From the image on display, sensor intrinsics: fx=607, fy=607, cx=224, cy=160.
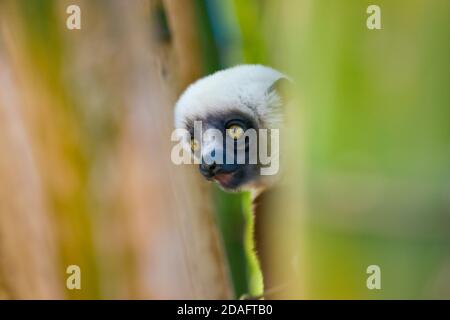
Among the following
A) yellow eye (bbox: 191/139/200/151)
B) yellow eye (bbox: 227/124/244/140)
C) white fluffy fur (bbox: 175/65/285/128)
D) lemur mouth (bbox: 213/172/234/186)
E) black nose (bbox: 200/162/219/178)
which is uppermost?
white fluffy fur (bbox: 175/65/285/128)

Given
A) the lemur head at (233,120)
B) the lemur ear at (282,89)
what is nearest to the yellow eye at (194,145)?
the lemur head at (233,120)

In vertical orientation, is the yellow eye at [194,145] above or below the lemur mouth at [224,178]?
above

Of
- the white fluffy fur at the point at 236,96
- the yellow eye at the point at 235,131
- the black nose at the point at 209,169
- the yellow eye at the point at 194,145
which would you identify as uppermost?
the white fluffy fur at the point at 236,96

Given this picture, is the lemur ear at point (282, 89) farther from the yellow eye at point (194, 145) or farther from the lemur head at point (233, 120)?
the yellow eye at point (194, 145)

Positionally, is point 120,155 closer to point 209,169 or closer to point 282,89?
point 209,169

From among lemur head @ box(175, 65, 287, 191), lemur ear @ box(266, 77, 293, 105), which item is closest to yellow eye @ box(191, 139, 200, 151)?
lemur head @ box(175, 65, 287, 191)

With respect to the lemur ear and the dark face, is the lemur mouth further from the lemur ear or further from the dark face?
the lemur ear

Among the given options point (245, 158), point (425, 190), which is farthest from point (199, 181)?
point (425, 190)

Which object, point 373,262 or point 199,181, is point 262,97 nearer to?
point 199,181
